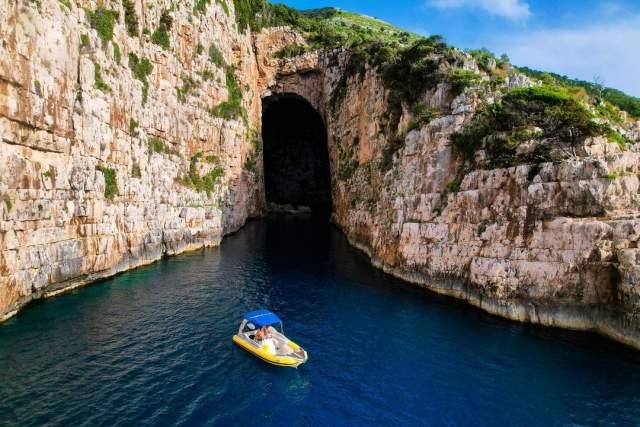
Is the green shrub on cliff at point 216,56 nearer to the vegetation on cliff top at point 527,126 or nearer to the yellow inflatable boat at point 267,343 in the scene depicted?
the vegetation on cliff top at point 527,126

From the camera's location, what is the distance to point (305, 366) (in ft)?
78.9

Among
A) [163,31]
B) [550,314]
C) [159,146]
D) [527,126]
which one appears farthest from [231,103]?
[550,314]

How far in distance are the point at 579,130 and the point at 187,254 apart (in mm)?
45240

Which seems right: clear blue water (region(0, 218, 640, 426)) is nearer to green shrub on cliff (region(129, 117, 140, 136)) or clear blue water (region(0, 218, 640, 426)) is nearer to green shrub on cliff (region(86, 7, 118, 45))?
green shrub on cliff (region(129, 117, 140, 136))

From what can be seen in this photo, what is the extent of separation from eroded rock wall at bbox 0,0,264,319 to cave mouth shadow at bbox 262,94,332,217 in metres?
39.6

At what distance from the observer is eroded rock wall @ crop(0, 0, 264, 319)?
2794cm

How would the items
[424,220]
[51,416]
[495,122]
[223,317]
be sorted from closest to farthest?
[51,416] → [223,317] → [495,122] → [424,220]

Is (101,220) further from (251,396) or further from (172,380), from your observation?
(251,396)

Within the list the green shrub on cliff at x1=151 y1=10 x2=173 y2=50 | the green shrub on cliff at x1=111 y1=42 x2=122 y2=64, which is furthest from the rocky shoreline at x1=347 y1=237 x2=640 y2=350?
the green shrub on cliff at x1=151 y1=10 x2=173 y2=50

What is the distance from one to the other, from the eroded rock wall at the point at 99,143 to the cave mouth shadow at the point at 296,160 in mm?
39555

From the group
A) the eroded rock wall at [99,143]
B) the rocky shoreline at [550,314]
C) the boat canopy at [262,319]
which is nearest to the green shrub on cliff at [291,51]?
the eroded rock wall at [99,143]

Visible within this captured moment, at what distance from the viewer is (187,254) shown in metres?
52.8

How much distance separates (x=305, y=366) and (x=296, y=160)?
298 ft

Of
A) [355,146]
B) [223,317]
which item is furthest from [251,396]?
[355,146]
